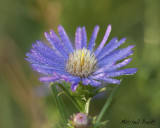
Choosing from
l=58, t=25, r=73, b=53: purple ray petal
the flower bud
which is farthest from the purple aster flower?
the flower bud

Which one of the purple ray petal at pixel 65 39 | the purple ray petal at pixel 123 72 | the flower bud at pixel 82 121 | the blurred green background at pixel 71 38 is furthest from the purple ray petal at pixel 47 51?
the blurred green background at pixel 71 38

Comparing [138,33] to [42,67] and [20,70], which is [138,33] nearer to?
[20,70]

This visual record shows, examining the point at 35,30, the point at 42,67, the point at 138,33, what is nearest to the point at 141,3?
the point at 138,33

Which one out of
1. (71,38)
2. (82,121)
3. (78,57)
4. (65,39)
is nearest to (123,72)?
(82,121)

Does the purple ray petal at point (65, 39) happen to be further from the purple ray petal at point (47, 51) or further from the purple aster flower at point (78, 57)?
the purple ray petal at point (47, 51)

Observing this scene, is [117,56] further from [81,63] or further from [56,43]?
[56,43]

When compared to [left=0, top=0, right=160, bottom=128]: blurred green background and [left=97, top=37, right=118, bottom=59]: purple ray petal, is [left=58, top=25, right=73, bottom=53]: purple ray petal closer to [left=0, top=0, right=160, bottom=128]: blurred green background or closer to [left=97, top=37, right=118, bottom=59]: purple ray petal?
[left=97, top=37, right=118, bottom=59]: purple ray petal
